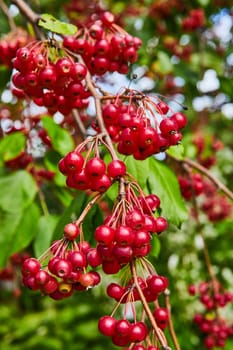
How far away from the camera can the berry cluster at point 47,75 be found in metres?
1.97

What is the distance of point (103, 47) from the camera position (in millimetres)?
2400

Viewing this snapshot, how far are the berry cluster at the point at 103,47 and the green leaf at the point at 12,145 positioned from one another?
0.79m

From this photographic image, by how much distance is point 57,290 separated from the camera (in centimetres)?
157

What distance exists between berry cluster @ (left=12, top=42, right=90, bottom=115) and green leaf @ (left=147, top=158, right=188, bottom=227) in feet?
1.48

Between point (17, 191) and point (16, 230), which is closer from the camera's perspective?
point (16, 230)

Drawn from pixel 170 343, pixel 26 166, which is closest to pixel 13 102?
pixel 26 166

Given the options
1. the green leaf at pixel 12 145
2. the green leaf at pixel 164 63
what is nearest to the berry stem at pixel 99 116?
the green leaf at pixel 12 145

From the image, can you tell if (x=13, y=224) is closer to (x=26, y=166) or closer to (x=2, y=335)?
(x=26, y=166)

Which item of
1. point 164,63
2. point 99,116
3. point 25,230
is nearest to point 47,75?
point 99,116

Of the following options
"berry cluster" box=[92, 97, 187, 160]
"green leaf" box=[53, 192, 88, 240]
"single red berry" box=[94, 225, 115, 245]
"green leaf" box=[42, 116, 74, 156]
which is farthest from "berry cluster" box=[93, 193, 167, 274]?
"green leaf" box=[42, 116, 74, 156]

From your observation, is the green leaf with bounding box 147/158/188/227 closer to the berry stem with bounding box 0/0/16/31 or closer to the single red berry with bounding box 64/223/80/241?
the single red berry with bounding box 64/223/80/241

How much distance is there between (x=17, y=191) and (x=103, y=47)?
3.44ft

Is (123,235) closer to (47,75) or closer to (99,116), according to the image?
(99,116)

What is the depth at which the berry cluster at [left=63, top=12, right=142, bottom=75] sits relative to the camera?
2.40m
